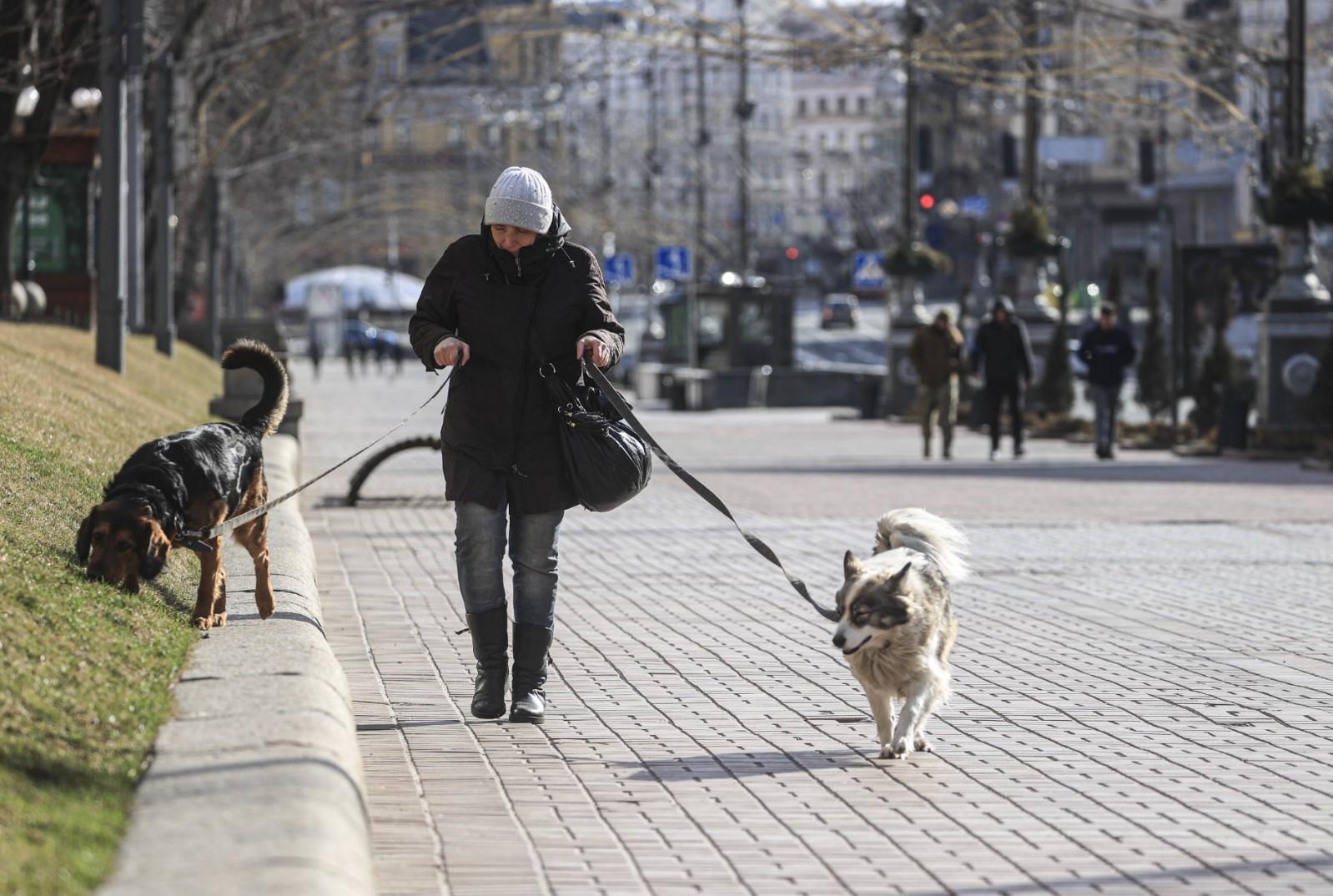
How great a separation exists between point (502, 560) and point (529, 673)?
427mm

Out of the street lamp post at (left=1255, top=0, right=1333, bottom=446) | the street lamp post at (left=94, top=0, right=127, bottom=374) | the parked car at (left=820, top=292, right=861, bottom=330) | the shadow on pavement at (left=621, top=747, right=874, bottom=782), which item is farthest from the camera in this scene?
the parked car at (left=820, top=292, right=861, bottom=330)

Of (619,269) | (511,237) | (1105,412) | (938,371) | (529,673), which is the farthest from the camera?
(619,269)

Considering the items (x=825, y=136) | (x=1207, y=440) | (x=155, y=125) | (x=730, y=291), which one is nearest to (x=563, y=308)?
(x=1207, y=440)

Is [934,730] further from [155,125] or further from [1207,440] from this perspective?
[155,125]

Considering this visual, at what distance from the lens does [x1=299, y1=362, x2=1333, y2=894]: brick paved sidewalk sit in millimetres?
6258

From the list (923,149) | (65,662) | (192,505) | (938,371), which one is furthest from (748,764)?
(923,149)

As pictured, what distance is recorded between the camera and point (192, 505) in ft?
28.6

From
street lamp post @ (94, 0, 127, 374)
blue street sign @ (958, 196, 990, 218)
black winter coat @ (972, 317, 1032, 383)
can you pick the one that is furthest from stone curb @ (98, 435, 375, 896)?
blue street sign @ (958, 196, 990, 218)

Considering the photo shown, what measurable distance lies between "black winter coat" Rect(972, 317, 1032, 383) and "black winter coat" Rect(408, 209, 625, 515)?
20357 millimetres

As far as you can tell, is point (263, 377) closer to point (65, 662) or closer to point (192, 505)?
point (192, 505)

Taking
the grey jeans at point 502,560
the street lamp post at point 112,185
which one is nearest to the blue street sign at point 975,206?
the street lamp post at point 112,185

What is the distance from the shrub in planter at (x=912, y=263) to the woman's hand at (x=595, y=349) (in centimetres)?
3422

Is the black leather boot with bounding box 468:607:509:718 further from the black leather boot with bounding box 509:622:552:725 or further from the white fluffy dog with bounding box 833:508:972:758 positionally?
the white fluffy dog with bounding box 833:508:972:758

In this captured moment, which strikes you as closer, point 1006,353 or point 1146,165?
point 1006,353
